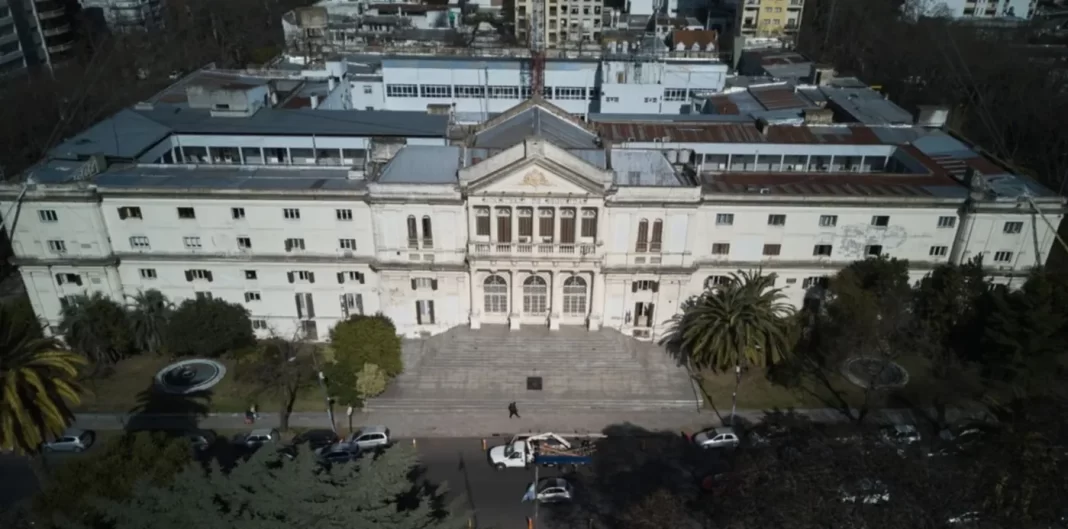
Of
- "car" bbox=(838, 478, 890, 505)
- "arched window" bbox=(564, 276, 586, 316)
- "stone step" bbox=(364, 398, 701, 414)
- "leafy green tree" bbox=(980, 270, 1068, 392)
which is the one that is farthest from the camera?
"arched window" bbox=(564, 276, 586, 316)

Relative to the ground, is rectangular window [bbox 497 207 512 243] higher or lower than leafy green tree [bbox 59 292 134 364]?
higher

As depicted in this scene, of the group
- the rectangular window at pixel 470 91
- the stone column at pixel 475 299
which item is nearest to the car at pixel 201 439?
the stone column at pixel 475 299

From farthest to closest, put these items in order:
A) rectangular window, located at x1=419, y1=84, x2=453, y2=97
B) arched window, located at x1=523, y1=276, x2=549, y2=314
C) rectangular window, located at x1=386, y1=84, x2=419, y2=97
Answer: rectangular window, located at x1=419, y1=84, x2=453, y2=97 → rectangular window, located at x1=386, y1=84, x2=419, y2=97 → arched window, located at x1=523, y1=276, x2=549, y2=314

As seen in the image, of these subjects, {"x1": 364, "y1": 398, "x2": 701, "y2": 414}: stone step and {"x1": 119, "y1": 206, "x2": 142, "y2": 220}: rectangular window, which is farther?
{"x1": 119, "y1": 206, "x2": 142, "y2": 220}: rectangular window

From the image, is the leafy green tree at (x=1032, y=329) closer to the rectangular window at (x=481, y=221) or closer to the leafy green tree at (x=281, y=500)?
the rectangular window at (x=481, y=221)

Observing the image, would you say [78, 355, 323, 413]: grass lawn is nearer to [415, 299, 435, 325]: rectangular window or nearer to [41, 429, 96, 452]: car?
[41, 429, 96, 452]: car

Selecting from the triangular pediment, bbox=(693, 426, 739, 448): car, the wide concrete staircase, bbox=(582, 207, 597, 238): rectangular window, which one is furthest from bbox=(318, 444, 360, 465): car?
bbox=(693, 426, 739, 448): car

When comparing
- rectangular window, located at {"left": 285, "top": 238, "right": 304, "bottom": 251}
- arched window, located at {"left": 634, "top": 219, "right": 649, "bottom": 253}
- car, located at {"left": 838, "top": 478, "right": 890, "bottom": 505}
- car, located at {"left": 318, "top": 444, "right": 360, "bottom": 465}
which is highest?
car, located at {"left": 838, "top": 478, "right": 890, "bottom": 505}
